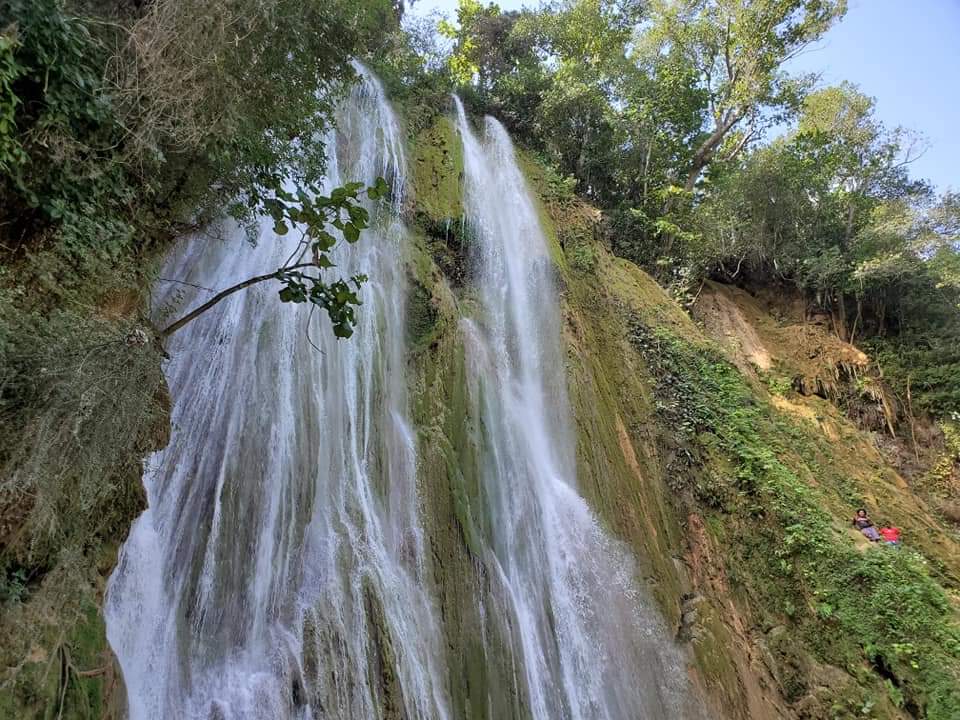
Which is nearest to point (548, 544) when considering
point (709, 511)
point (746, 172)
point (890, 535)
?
point (709, 511)

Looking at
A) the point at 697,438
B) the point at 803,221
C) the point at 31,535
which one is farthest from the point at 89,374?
the point at 803,221

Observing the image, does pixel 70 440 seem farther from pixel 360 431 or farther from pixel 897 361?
pixel 897 361

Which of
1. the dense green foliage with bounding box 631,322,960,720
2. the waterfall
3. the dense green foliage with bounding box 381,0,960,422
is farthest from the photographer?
the dense green foliage with bounding box 381,0,960,422

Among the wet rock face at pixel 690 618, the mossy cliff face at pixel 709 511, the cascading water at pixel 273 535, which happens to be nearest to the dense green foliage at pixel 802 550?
the mossy cliff face at pixel 709 511

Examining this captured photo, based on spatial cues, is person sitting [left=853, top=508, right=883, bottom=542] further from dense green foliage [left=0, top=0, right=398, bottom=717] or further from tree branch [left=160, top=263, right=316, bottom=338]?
tree branch [left=160, top=263, right=316, bottom=338]

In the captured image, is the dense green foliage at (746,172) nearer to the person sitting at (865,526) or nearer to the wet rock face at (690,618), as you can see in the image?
the person sitting at (865,526)

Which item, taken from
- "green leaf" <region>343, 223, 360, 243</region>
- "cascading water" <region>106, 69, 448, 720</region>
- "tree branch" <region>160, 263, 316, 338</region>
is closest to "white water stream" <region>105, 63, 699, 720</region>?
"cascading water" <region>106, 69, 448, 720</region>

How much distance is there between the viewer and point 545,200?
44.6 feet

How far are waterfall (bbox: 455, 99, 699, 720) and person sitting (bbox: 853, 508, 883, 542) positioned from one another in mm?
3764

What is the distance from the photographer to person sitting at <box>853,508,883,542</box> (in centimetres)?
846

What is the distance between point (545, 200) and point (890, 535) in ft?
31.4

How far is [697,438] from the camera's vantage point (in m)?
9.56

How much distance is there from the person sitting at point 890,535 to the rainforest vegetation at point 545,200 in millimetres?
586

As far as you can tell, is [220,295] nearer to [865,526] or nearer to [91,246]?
[91,246]
